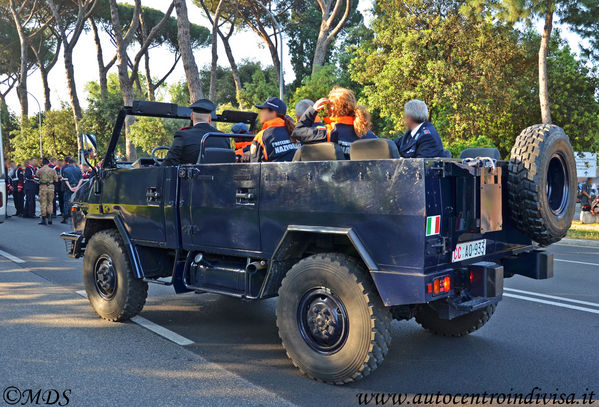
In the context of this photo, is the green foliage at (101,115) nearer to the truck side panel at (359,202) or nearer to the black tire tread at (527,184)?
the truck side panel at (359,202)

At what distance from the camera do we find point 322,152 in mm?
4051

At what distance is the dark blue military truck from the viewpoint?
356cm

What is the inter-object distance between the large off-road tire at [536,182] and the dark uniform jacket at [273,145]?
1.71 m

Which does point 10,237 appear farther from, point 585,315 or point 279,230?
point 585,315

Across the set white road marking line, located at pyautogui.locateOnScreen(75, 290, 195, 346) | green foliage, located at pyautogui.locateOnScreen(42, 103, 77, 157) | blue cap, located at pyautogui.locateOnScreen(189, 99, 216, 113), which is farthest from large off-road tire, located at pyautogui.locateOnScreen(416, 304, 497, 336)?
green foliage, located at pyautogui.locateOnScreen(42, 103, 77, 157)

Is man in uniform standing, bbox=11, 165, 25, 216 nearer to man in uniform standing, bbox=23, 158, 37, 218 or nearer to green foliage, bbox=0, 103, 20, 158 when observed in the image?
man in uniform standing, bbox=23, 158, 37, 218

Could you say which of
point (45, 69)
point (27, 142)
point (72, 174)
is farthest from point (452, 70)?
point (27, 142)

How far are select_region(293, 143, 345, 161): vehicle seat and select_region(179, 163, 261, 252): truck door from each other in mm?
374

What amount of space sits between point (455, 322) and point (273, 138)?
2169 mm

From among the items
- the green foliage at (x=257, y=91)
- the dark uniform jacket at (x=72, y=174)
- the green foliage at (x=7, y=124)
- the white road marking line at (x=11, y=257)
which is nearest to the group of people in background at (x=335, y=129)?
the white road marking line at (x=11, y=257)

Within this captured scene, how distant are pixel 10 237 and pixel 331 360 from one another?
1051 centimetres

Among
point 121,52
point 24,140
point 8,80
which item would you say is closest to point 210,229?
point 121,52

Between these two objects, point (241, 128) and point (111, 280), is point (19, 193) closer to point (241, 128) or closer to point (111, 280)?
point (241, 128)

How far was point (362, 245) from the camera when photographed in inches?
145
